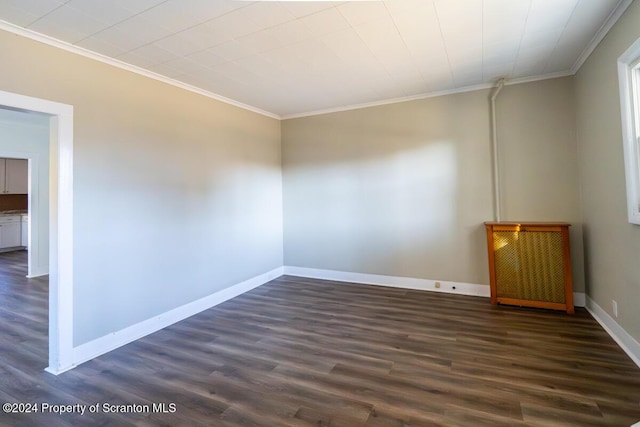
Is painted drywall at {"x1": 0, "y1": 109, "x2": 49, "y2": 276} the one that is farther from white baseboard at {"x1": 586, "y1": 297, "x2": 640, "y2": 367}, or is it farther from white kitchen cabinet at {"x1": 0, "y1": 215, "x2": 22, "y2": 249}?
white baseboard at {"x1": 586, "y1": 297, "x2": 640, "y2": 367}

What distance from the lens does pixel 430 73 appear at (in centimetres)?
332

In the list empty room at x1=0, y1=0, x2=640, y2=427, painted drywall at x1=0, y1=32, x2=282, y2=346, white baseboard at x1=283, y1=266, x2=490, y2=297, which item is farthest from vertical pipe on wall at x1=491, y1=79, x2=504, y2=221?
painted drywall at x1=0, y1=32, x2=282, y2=346

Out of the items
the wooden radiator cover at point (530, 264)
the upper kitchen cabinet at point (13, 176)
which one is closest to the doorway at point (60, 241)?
the wooden radiator cover at point (530, 264)

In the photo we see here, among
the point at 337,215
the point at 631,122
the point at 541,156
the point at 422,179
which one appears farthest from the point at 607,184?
the point at 337,215

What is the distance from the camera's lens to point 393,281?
14.1 ft

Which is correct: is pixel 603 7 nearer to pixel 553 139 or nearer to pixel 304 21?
pixel 553 139

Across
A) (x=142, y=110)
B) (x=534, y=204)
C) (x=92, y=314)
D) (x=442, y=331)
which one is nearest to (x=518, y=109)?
(x=534, y=204)

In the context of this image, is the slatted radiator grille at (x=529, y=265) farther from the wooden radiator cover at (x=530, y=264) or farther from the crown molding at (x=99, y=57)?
the crown molding at (x=99, y=57)

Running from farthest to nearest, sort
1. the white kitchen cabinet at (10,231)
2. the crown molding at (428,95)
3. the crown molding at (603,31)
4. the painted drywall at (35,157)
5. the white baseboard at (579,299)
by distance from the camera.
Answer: the white kitchen cabinet at (10,231) → the painted drywall at (35,157) → the crown molding at (428,95) → the white baseboard at (579,299) → the crown molding at (603,31)

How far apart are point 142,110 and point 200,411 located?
107 inches

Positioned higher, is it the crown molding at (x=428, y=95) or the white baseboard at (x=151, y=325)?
the crown molding at (x=428, y=95)

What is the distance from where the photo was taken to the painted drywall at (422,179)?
3494 mm

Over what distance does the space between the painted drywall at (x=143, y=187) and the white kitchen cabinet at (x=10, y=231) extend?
23.4 ft

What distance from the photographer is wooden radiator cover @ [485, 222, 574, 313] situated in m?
3.18
